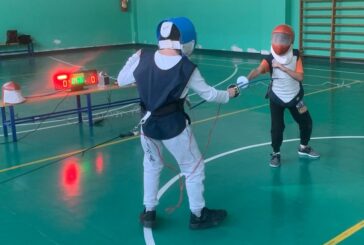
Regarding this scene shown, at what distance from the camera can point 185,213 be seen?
3803mm

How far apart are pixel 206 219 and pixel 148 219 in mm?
437

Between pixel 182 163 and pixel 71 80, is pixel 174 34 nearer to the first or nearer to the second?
pixel 182 163

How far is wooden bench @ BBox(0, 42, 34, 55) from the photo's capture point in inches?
607

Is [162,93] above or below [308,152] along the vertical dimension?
above

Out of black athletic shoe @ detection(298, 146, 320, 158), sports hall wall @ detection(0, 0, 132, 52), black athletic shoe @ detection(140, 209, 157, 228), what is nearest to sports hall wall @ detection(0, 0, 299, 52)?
sports hall wall @ detection(0, 0, 132, 52)

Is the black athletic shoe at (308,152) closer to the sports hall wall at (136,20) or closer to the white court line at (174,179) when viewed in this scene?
the white court line at (174,179)

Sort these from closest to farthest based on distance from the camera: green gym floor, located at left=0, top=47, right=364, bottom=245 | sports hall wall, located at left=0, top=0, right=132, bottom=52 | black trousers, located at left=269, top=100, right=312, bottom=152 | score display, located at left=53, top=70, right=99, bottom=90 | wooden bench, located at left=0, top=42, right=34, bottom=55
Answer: green gym floor, located at left=0, top=47, right=364, bottom=245, black trousers, located at left=269, top=100, right=312, bottom=152, score display, located at left=53, top=70, right=99, bottom=90, wooden bench, located at left=0, top=42, right=34, bottom=55, sports hall wall, located at left=0, top=0, right=132, bottom=52

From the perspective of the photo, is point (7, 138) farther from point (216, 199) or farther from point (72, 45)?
point (72, 45)

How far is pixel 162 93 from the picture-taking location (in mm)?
3211

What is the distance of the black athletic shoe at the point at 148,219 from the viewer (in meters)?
3.53

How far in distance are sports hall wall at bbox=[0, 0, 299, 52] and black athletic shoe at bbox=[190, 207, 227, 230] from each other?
33.4 feet

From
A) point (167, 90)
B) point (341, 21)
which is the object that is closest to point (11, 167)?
point (167, 90)

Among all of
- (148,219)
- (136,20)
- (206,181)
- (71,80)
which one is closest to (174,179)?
(206,181)

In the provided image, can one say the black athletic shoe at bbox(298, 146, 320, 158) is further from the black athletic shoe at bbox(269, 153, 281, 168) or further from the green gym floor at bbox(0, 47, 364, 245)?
the black athletic shoe at bbox(269, 153, 281, 168)
